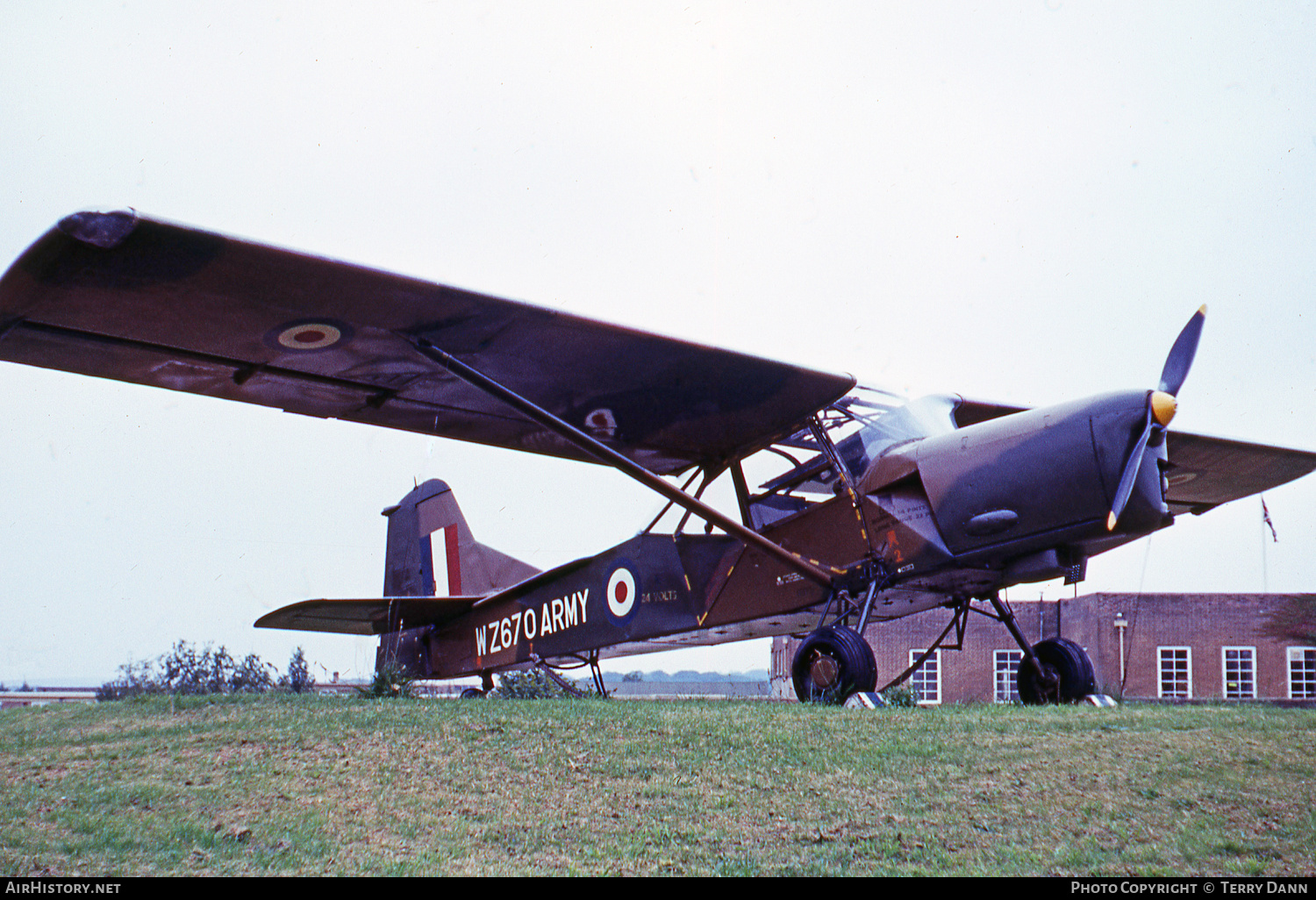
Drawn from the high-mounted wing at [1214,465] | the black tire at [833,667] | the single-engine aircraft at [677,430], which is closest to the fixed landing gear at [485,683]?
the single-engine aircraft at [677,430]

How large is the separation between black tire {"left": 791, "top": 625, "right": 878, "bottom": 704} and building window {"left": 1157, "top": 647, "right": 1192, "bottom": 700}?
82.9 feet

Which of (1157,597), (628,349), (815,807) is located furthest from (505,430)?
(1157,597)

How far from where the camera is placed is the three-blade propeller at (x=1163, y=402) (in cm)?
668

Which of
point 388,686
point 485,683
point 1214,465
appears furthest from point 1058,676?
point 485,683

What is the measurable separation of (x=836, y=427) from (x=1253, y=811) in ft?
16.9

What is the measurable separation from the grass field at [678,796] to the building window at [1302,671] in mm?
25079

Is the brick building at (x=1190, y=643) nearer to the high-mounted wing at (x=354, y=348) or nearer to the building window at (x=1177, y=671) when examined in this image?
the building window at (x=1177, y=671)

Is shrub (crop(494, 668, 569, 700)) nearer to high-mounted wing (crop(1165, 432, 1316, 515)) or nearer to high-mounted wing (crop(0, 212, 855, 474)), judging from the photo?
high-mounted wing (crop(0, 212, 855, 474))

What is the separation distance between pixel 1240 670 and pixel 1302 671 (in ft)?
5.04

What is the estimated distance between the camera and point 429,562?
545 inches

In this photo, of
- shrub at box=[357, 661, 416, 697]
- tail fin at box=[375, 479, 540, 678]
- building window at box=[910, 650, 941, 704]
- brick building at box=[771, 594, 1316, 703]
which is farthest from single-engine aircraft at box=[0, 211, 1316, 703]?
building window at box=[910, 650, 941, 704]

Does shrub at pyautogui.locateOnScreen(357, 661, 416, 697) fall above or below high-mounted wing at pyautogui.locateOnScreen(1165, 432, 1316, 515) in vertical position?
below

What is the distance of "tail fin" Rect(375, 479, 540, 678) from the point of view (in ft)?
43.2
